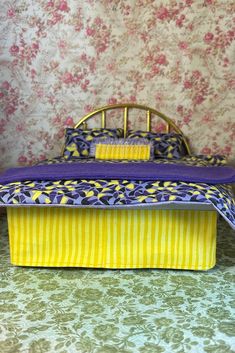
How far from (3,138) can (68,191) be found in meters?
1.76

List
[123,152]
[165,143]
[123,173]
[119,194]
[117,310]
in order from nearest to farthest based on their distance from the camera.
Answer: [117,310], [119,194], [123,173], [123,152], [165,143]

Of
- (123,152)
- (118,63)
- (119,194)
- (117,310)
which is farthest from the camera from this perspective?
(118,63)

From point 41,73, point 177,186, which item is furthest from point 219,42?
point 177,186

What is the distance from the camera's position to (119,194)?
2156 mm

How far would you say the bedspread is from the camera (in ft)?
6.90

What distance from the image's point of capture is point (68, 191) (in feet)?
7.17

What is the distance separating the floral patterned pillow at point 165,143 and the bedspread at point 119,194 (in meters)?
1.09

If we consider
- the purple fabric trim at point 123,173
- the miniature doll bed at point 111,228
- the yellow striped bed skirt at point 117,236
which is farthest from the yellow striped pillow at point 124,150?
the yellow striped bed skirt at point 117,236

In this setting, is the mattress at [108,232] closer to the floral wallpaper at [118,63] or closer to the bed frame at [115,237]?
the bed frame at [115,237]

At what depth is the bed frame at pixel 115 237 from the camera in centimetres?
232

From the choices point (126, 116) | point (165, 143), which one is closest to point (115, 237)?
point (165, 143)

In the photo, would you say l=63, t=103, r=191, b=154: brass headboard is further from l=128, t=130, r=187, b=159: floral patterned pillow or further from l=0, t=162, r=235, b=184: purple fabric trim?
l=0, t=162, r=235, b=184: purple fabric trim

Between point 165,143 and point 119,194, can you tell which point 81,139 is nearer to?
point 165,143

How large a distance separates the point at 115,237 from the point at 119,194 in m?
0.32
